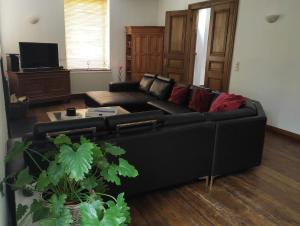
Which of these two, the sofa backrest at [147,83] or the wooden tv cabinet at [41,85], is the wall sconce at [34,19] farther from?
the sofa backrest at [147,83]

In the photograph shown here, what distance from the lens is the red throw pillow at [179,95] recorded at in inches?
164

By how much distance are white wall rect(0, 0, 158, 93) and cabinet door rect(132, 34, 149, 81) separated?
48cm

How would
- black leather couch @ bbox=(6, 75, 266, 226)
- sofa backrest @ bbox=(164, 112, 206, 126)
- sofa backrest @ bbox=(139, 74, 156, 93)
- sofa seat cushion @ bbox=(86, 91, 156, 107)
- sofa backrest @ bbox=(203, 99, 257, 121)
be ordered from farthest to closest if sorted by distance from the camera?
sofa backrest @ bbox=(139, 74, 156, 93) → sofa seat cushion @ bbox=(86, 91, 156, 107) → sofa backrest @ bbox=(203, 99, 257, 121) → sofa backrest @ bbox=(164, 112, 206, 126) → black leather couch @ bbox=(6, 75, 266, 226)

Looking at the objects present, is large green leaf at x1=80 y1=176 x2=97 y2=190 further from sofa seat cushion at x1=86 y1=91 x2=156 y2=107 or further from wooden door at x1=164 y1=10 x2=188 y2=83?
wooden door at x1=164 y1=10 x2=188 y2=83

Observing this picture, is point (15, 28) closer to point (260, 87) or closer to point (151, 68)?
point (151, 68)

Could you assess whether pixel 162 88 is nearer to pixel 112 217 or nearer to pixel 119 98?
pixel 119 98

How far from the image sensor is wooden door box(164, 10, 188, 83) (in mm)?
5859

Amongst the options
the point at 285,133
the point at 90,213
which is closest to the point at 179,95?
the point at 285,133

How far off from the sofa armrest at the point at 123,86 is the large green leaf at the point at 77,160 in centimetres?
398

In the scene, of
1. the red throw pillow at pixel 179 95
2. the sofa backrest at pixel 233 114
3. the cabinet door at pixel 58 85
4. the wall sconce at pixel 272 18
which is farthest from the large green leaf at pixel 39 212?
the cabinet door at pixel 58 85

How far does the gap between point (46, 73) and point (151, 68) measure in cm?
258

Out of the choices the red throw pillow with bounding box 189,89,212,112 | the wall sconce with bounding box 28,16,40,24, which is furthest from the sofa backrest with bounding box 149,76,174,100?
the wall sconce with bounding box 28,16,40,24

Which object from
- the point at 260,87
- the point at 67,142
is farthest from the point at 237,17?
the point at 67,142

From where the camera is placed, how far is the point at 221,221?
206cm
